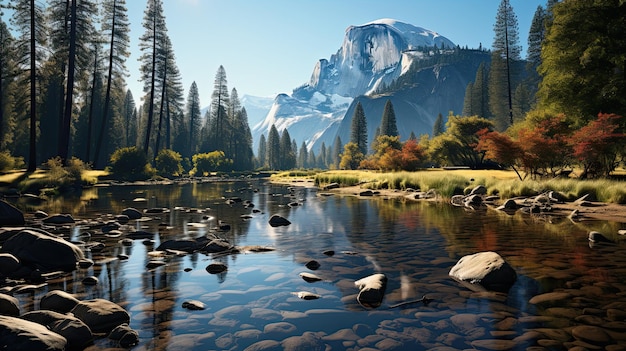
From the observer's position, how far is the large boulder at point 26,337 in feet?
11.8

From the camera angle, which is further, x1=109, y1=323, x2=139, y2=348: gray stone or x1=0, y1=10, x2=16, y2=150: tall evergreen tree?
x1=0, y1=10, x2=16, y2=150: tall evergreen tree

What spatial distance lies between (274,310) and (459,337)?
8.20 ft

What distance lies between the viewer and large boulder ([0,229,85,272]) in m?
7.38

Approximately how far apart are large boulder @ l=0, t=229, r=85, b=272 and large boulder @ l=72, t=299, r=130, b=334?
3048 mm

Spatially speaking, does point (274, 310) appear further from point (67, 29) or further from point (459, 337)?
point (67, 29)

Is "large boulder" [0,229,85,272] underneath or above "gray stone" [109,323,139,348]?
above

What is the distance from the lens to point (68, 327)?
4246 mm

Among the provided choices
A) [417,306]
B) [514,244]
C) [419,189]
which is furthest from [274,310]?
[419,189]

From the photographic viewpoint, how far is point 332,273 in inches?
289

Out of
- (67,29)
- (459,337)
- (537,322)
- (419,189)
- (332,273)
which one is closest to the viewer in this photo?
(459,337)

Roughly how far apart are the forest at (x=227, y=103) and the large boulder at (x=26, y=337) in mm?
23624

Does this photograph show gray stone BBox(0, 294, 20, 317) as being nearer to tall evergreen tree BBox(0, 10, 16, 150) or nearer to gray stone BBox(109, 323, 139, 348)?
gray stone BBox(109, 323, 139, 348)

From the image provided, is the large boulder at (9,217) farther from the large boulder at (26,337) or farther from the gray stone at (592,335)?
the gray stone at (592,335)

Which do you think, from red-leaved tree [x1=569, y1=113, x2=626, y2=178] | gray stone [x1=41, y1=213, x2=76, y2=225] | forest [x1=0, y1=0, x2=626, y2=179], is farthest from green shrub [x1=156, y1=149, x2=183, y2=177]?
red-leaved tree [x1=569, y1=113, x2=626, y2=178]
